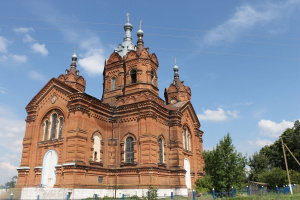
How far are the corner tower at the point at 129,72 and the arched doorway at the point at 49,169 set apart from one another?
841 centimetres

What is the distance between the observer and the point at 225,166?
73.9 ft

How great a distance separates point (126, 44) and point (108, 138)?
1232 centimetres

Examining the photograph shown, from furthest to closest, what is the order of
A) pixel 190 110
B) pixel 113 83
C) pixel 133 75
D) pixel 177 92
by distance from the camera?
1. pixel 177 92
2. pixel 190 110
3. pixel 113 83
4. pixel 133 75

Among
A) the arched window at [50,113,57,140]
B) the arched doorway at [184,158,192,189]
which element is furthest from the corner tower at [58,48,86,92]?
the arched doorway at [184,158,192,189]

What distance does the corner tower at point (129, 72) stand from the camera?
25.7m

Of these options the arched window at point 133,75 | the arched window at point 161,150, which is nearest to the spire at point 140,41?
the arched window at point 133,75

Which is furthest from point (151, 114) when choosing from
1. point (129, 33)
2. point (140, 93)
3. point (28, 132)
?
point (129, 33)

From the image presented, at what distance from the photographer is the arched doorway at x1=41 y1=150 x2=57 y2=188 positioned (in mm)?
20234

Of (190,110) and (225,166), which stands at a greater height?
(190,110)

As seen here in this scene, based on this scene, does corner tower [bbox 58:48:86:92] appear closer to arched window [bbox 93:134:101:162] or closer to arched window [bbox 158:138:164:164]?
arched window [bbox 93:134:101:162]

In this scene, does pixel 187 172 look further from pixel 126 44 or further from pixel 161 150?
pixel 126 44

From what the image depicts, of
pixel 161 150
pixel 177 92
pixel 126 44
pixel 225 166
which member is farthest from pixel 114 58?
pixel 225 166

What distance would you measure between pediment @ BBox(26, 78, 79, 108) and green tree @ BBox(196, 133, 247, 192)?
1360 centimetres

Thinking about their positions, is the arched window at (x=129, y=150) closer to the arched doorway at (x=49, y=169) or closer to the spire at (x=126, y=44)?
the arched doorway at (x=49, y=169)
